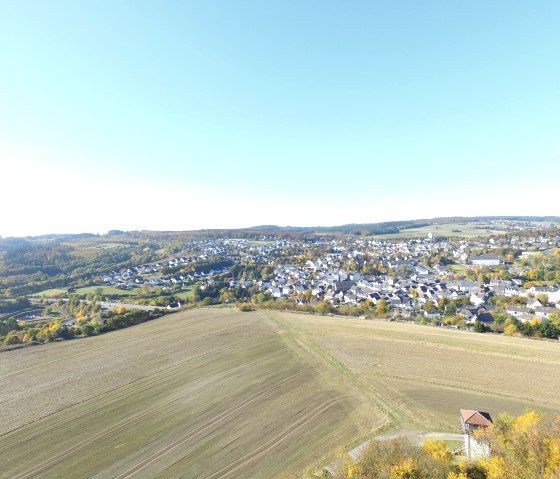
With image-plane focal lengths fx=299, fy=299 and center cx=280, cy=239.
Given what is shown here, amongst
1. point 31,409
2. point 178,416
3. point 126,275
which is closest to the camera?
point 178,416

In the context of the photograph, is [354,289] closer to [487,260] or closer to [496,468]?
[487,260]

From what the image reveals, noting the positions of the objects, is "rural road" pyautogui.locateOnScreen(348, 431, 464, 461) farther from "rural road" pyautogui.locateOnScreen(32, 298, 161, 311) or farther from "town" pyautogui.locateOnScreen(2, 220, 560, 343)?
"rural road" pyautogui.locateOnScreen(32, 298, 161, 311)

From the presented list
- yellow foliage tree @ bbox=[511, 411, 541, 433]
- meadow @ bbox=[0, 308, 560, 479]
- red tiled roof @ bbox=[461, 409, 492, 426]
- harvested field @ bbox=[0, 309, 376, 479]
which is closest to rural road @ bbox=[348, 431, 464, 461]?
meadow @ bbox=[0, 308, 560, 479]

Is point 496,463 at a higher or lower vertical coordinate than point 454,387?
higher

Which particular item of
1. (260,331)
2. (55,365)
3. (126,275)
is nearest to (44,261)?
(126,275)

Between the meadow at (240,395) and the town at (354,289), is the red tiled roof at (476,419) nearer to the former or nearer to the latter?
the meadow at (240,395)

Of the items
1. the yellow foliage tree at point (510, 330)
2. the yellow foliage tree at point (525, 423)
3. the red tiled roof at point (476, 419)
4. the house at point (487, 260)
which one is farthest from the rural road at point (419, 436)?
the house at point (487, 260)

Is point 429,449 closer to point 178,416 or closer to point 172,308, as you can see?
point 178,416

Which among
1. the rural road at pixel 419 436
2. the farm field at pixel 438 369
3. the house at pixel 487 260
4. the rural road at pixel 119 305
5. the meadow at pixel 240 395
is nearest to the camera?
the meadow at pixel 240 395
